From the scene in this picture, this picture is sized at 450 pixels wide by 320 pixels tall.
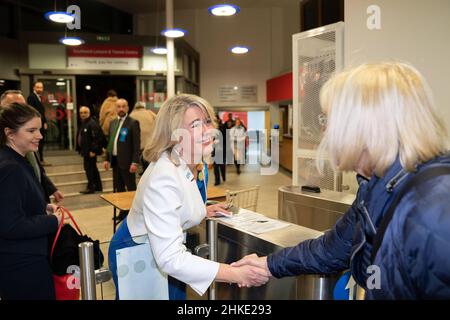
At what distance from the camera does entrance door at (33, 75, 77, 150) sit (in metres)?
8.95

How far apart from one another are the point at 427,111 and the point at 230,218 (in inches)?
39.2

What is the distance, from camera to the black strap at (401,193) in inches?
29.2

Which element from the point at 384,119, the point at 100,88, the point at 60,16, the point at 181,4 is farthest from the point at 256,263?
the point at 181,4

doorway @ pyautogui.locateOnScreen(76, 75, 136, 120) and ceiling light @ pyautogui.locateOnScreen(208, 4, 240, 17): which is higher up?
ceiling light @ pyautogui.locateOnScreen(208, 4, 240, 17)

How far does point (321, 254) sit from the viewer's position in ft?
3.82

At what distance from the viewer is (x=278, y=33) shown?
1273 cm

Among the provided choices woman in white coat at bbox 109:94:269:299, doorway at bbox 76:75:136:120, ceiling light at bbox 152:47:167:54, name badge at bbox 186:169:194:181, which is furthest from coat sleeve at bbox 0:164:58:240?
doorway at bbox 76:75:136:120

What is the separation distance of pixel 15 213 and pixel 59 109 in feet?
26.9

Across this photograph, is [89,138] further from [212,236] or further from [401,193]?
[401,193]

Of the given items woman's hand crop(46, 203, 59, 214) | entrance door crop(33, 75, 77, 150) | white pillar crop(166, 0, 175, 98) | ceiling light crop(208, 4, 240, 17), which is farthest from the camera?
entrance door crop(33, 75, 77, 150)

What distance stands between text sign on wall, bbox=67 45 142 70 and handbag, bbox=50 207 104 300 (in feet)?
27.3

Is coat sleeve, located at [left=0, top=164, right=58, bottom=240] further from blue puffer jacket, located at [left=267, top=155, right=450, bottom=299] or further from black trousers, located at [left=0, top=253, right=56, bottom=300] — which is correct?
blue puffer jacket, located at [left=267, top=155, right=450, bottom=299]

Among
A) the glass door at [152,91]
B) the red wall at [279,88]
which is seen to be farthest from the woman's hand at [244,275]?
the red wall at [279,88]

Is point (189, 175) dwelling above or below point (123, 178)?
above
